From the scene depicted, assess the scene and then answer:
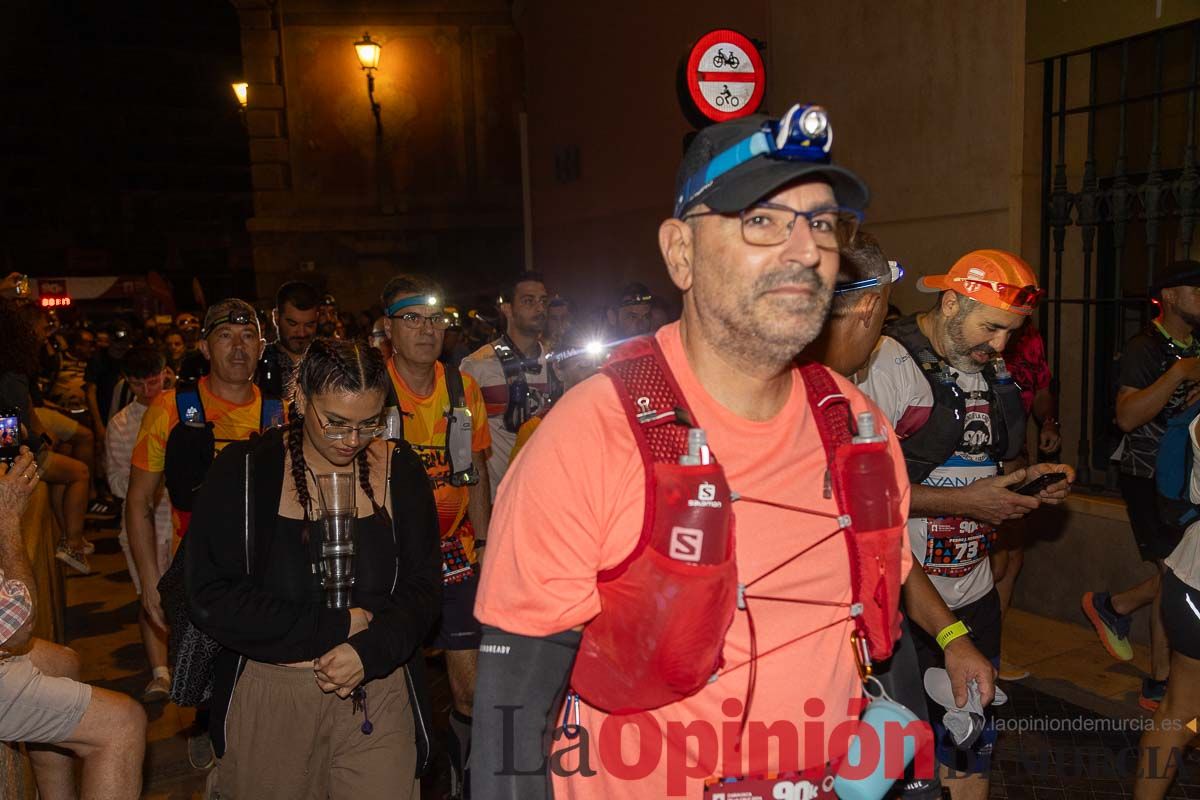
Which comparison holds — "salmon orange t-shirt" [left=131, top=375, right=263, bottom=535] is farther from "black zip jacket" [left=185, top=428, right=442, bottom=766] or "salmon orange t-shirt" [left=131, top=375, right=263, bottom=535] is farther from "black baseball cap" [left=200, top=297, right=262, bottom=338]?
"black zip jacket" [left=185, top=428, right=442, bottom=766]

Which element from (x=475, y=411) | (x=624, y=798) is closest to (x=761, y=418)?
(x=624, y=798)

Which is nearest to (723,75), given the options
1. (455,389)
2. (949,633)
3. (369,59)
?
(455,389)

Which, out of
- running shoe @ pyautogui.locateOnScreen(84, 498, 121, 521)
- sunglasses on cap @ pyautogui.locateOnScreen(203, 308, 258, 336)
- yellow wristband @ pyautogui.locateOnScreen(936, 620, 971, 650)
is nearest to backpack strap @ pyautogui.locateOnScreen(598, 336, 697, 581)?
yellow wristband @ pyautogui.locateOnScreen(936, 620, 971, 650)

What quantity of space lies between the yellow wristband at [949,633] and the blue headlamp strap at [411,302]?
10.5 ft

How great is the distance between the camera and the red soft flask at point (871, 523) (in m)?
2.12

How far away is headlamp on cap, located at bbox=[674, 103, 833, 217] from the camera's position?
6.39 feet

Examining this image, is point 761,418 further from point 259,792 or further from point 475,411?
point 475,411

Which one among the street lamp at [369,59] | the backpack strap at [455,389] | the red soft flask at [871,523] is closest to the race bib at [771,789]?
the red soft flask at [871,523]

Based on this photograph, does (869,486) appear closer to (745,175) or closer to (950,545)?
(745,175)

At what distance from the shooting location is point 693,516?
1.81 metres

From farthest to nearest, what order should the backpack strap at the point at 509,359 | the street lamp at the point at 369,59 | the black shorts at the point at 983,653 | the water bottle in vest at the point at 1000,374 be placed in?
the street lamp at the point at 369,59 < the backpack strap at the point at 509,359 < the water bottle in vest at the point at 1000,374 < the black shorts at the point at 983,653

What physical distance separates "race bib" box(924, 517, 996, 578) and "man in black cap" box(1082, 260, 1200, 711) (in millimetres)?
2087

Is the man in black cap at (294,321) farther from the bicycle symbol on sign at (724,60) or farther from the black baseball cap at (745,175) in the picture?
the black baseball cap at (745,175)

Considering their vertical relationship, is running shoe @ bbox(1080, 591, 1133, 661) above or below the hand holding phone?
below
